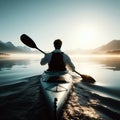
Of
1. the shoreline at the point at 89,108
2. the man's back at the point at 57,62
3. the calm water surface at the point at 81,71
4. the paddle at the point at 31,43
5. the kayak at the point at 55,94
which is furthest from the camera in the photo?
the calm water surface at the point at 81,71

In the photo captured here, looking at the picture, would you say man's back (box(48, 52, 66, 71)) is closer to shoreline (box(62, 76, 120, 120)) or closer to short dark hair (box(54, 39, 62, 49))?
short dark hair (box(54, 39, 62, 49))

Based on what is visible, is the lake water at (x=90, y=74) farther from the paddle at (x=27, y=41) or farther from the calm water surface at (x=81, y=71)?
the paddle at (x=27, y=41)

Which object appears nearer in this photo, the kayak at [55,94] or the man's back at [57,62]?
the kayak at [55,94]

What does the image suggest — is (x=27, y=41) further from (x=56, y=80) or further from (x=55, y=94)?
(x=55, y=94)

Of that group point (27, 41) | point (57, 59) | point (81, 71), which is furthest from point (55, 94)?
point (81, 71)

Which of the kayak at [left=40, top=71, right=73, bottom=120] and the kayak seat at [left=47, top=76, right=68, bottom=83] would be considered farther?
the kayak seat at [left=47, top=76, right=68, bottom=83]

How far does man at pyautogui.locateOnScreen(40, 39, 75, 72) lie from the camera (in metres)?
9.52

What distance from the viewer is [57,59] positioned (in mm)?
9602

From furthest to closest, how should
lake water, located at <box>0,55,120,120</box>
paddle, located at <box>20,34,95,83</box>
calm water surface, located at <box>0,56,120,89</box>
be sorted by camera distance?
1. calm water surface, located at <box>0,56,120,89</box>
2. paddle, located at <box>20,34,95,83</box>
3. lake water, located at <box>0,55,120,120</box>

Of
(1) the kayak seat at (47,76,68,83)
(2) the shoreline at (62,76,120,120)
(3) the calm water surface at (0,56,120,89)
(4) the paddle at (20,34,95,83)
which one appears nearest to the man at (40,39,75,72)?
(1) the kayak seat at (47,76,68,83)

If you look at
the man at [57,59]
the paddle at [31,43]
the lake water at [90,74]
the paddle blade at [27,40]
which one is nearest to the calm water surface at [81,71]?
the lake water at [90,74]

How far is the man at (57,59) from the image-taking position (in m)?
9.52

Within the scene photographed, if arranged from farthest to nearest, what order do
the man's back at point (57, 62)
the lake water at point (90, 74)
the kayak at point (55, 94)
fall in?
the lake water at point (90, 74)
the man's back at point (57, 62)
the kayak at point (55, 94)

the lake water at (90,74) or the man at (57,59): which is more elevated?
the man at (57,59)
